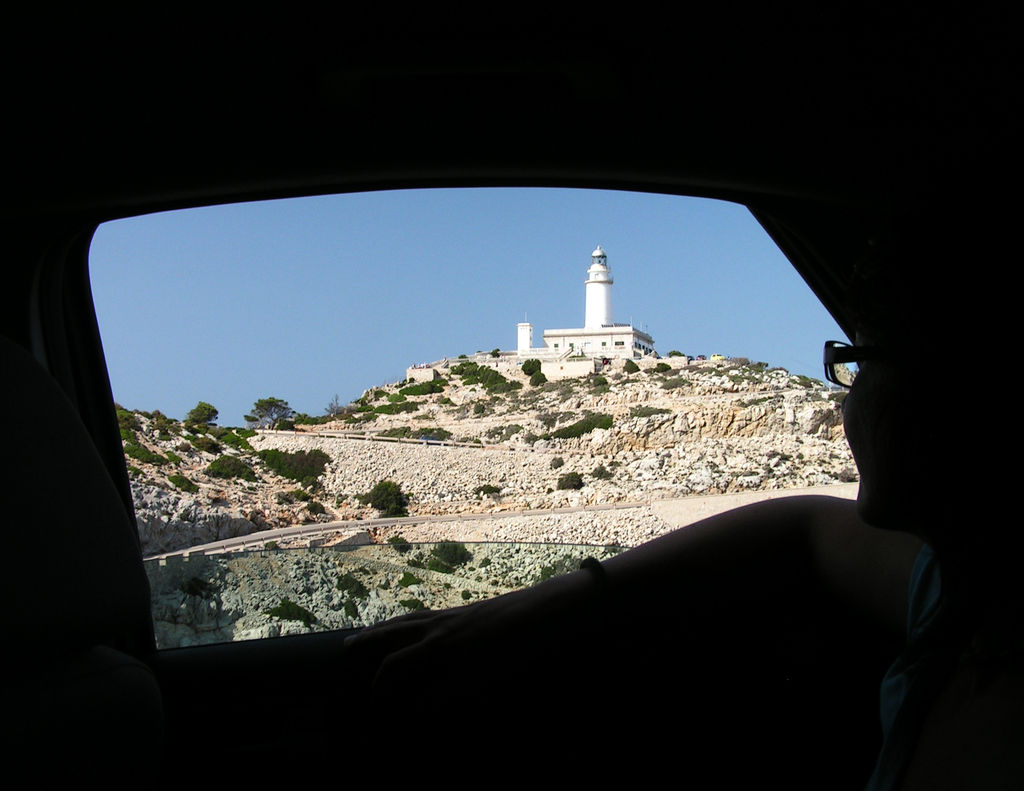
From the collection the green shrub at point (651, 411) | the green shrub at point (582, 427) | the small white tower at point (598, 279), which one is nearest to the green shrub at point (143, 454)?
the small white tower at point (598, 279)

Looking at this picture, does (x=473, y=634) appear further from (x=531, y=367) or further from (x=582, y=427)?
(x=531, y=367)

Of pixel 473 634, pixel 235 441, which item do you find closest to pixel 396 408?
pixel 235 441

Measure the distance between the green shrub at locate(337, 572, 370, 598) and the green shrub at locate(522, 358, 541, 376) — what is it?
7.25 meters

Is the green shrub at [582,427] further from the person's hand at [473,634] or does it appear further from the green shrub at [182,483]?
the person's hand at [473,634]

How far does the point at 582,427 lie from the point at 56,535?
27.5 ft

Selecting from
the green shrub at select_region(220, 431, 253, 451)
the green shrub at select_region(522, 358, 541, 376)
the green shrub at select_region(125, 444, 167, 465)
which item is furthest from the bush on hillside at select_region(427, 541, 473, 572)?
the green shrub at select_region(522, 358, 541, 376)

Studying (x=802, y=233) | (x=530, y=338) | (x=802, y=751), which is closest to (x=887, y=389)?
(x=802, y=751)

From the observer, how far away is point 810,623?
1399mm

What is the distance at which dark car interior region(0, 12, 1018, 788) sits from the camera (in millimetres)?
1233

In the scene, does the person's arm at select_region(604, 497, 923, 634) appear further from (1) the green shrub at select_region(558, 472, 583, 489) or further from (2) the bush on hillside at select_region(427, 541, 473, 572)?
(1) the green shrub at select_region(558, 472, 583, 489)

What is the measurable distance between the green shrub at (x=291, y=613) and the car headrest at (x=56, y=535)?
557 mm

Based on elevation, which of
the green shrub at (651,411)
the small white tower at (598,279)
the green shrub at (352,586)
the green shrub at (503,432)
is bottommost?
the green shrub at (503,432)

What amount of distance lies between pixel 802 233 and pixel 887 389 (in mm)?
1355

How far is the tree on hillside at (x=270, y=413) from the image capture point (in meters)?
4.61
